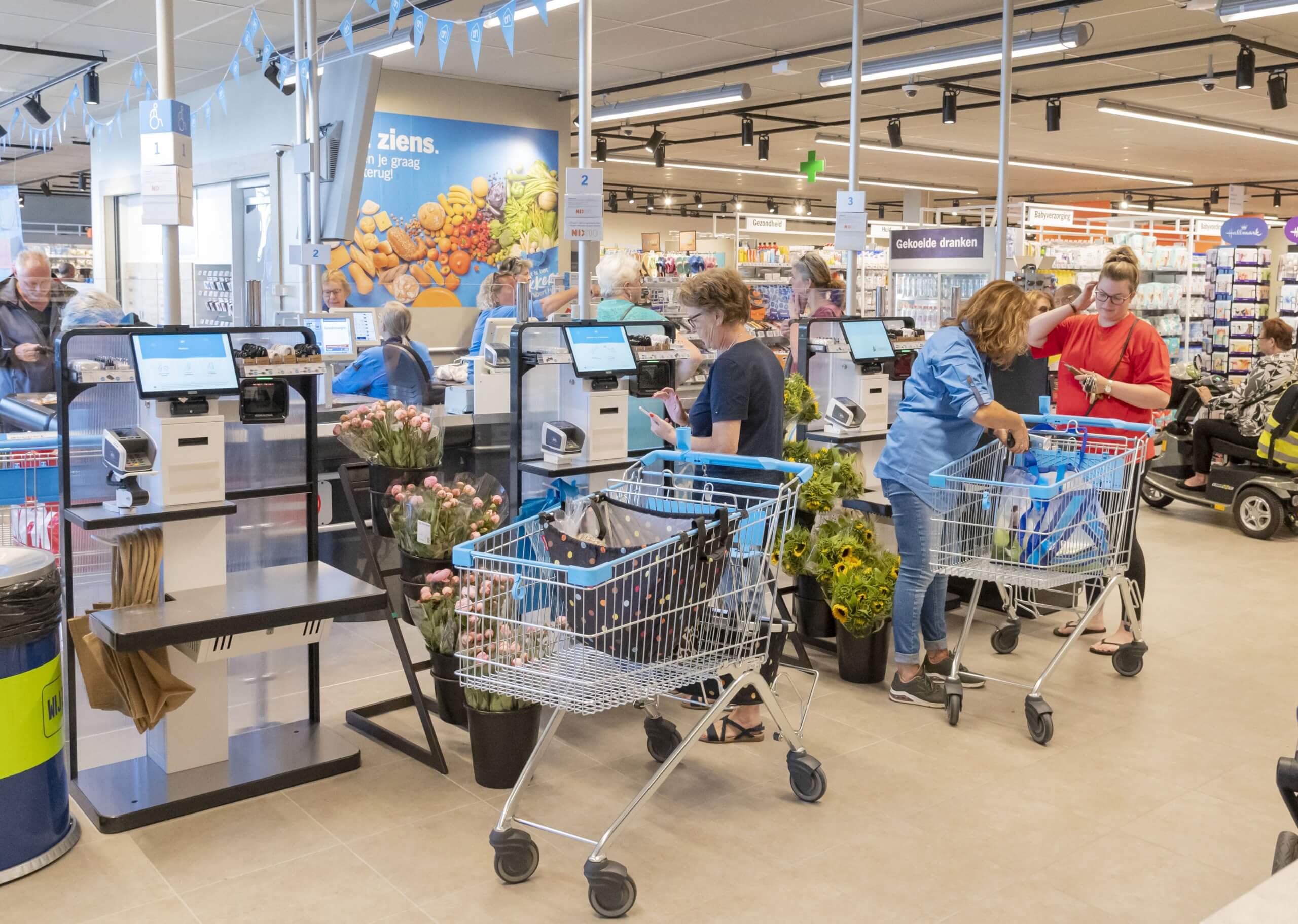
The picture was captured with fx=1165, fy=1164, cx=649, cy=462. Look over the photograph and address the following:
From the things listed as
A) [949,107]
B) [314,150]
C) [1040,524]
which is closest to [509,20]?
[314,150]

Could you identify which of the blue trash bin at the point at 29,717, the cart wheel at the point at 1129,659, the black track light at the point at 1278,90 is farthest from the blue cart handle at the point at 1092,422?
the black track light at the point at 1278,90

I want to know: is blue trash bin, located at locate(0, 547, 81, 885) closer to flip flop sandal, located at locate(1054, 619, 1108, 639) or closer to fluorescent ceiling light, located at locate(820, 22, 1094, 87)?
flip flop sandal, located at locate(1054, 619, 1108, 639)

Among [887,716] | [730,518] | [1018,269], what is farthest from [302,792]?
[1018,269]

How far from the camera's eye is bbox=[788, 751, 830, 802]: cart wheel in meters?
3.53

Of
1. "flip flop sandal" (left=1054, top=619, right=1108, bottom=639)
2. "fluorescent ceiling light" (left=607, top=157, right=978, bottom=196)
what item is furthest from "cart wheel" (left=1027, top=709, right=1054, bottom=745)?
"fluorescent ceiling light" (left=607, top=157, right=978, bottom=196)

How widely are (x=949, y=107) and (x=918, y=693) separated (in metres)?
8.51

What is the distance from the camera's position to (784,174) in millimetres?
20812

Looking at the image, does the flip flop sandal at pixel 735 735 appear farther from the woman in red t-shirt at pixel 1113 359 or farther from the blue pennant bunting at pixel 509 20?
the blue pennant bunting at pixel 509 20

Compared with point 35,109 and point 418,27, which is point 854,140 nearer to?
point 418,27

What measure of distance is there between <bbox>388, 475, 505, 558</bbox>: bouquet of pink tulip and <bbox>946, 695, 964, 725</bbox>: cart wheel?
1.75 meters

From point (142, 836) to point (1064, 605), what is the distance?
14.3ft

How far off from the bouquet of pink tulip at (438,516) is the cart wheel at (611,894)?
1.36 m

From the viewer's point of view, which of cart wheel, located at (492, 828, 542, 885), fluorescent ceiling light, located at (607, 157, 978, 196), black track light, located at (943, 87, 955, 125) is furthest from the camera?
fluorescent ceiling light, located at (607, 157, 978, 196)

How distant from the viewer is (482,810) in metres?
3.50
